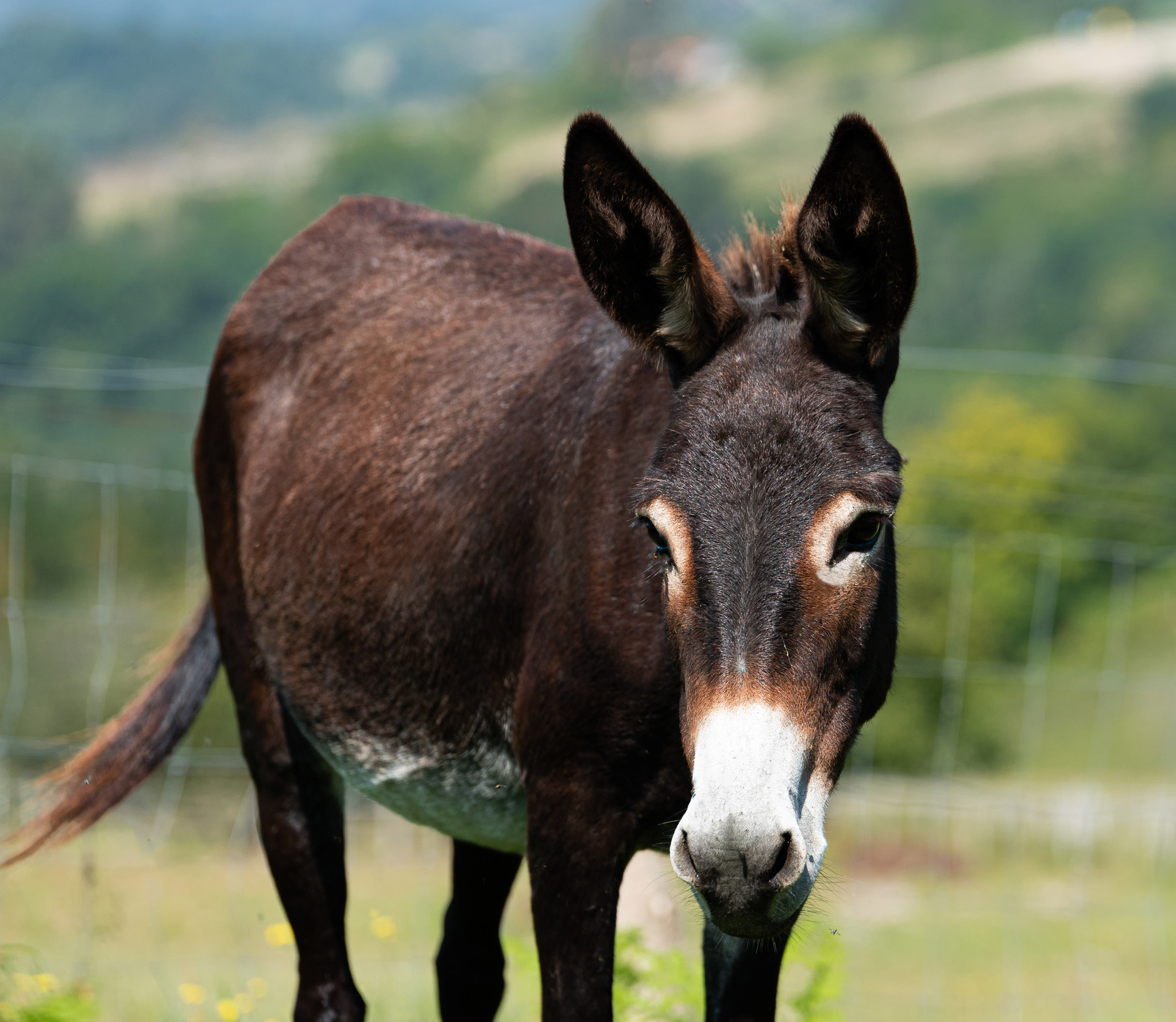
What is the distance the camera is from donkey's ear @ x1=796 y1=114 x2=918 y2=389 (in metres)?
2.32

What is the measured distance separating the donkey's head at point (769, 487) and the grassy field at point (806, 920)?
37cm

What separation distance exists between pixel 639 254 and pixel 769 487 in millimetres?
573

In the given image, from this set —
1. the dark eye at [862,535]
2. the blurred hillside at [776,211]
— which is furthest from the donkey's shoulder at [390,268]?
the dark eye at [862,535]

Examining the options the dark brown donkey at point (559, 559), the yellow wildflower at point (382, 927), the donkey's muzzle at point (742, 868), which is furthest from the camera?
the yellow wildflower at point (382, 927)

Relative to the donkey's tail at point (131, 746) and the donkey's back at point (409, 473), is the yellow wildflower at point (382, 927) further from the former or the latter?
the donkey's back at point (409, 473)

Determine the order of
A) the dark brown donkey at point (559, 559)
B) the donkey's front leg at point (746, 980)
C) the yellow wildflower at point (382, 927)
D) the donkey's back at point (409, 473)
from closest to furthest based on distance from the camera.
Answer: the dark brown donkey at point (559, 559)
the donkey's front leg at point (746, 980)
the donkey's back at point (409, 473)
the yellow wildflower at point (382, 927)

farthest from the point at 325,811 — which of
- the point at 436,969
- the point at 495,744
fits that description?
the point at 495,744

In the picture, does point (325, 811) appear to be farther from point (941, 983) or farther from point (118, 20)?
point (118, 20)

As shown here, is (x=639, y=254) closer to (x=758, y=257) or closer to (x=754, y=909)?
(x=758, y=257)

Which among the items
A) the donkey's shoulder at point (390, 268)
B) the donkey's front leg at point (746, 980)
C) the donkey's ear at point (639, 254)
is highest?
the donkey's shoulder at point (390, 268)

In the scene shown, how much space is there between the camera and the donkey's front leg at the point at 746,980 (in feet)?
9.47

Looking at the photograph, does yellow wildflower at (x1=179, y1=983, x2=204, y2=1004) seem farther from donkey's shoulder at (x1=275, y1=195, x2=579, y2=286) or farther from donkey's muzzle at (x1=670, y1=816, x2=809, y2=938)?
donkey's muzzle at (x1=670, y1=816, x2=809, y2=938)

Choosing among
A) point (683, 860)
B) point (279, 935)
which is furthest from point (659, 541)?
point (279, 935)

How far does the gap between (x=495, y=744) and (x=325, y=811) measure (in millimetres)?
960
